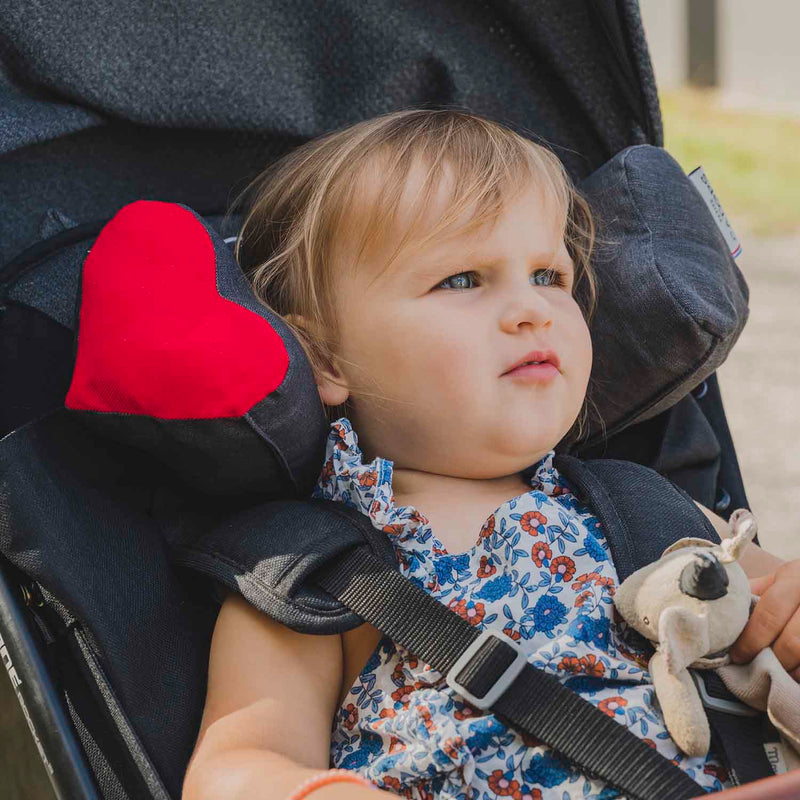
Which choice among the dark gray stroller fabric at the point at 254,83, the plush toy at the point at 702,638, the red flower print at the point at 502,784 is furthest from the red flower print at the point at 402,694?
the dark gray stroller fabric at the point at 254,83

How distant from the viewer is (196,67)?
137cm

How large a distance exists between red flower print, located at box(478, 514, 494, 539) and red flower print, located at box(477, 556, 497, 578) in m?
0.03

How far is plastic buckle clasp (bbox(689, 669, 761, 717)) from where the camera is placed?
970mm

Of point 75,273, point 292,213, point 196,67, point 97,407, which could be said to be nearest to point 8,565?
point 97,407

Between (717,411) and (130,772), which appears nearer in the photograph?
(130,772)

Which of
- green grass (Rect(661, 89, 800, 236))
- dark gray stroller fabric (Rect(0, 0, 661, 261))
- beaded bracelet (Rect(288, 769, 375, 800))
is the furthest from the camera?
green grass (Rect(661, 89, 800, 236))

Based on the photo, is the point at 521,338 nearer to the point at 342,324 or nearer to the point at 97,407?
the point at 342,324

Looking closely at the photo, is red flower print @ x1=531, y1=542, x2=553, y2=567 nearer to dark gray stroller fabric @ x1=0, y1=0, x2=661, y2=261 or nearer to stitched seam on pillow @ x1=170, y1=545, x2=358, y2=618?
stitched seam on pillow @ x1=170, y1=545, x2=358, y2=618

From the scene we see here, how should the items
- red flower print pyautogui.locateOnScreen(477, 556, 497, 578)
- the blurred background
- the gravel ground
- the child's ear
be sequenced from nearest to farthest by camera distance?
red flower print pyautogui.locateOnScreen(477, 556, 497, 578), the child's ear, the gravel ground, the blurred background

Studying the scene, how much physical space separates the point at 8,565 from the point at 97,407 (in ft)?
0.55

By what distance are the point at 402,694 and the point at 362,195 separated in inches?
20.2

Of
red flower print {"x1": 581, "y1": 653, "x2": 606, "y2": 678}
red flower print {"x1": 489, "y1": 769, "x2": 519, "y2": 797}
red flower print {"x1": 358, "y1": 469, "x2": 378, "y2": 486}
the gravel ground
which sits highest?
red flower print {"x1": 358, "y1": 469, "x2": 378, "y2": 486}

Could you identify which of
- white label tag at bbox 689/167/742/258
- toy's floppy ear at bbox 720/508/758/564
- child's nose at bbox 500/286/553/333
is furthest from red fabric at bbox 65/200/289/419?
white label tag at bbox 689/167/742/258

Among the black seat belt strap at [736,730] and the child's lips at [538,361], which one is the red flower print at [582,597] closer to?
the black seat belt strap at [736,730]
